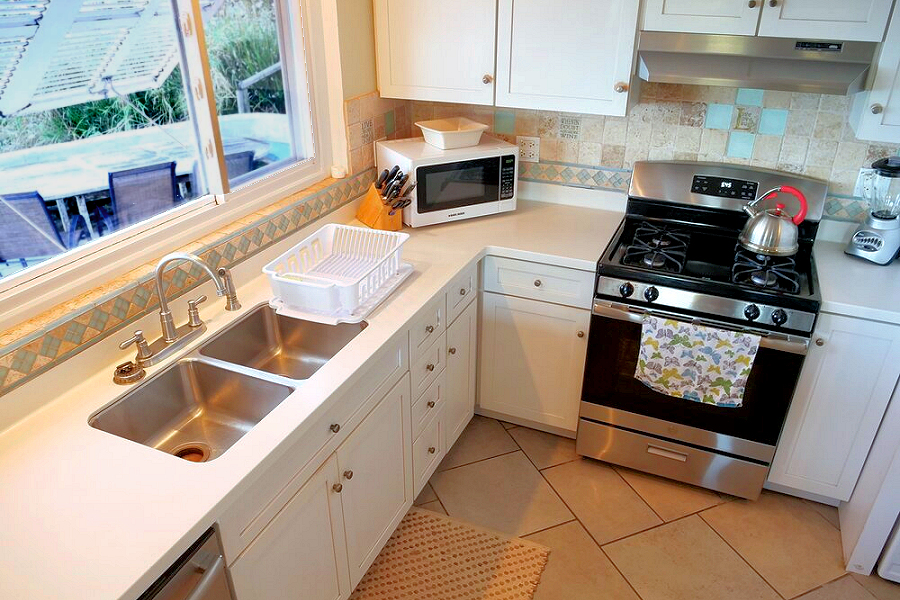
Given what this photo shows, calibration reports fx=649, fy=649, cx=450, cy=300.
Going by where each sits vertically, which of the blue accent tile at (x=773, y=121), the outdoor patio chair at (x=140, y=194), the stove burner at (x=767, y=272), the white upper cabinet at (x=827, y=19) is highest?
the white upper cabinet at (x=827, y=19)

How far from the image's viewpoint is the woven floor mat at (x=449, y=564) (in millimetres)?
2125

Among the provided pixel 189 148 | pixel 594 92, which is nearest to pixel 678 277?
pixel 594 92

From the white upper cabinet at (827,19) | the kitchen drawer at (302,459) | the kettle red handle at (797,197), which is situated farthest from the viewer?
the kettle red handle at (797,197)

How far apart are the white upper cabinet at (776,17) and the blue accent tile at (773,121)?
Answer: 0.44 metres

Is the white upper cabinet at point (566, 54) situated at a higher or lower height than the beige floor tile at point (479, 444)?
higher

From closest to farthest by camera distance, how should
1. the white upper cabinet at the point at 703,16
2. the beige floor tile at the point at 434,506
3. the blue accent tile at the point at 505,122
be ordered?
1. the white upper cabinet at the point at 703,16
2. the beige floor tile at the point at 434,506
3. the blue accent tile at the point at 505,122

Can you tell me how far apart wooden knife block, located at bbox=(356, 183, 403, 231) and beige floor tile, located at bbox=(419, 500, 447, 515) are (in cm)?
106

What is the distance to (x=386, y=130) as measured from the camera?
2812 millimetres

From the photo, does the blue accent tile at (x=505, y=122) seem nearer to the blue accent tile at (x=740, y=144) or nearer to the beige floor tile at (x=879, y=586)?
the blue accent tile at (x=740, y=144)

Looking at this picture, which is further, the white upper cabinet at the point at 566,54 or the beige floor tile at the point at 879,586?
the white upper cabinet at the point at 566,54

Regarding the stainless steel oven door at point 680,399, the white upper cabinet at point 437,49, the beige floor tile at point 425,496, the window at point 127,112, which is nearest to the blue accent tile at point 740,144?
the stainless steel oven door at point 680,399

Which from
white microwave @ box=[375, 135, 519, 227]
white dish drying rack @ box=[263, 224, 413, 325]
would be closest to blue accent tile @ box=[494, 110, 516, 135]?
white microwave @ box=[375, 135, 519, 227]

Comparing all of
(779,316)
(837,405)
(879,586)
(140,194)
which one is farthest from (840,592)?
(140,194)

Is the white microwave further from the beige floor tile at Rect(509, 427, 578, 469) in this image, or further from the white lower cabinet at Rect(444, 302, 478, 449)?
the beige floor tile at Rect(509, 427, 578, 469)
